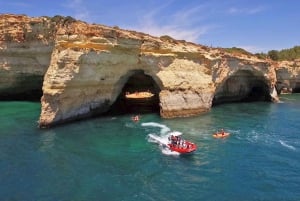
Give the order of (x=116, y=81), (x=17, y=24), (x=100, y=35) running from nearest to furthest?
(x=100, y=35), (x=116, y=81), (x=17, y=24)

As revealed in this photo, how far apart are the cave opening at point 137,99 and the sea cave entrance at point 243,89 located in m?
12.6

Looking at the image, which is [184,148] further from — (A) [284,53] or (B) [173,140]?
(A) [284,53]

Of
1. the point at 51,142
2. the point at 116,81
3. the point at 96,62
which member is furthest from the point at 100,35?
the point at 51,142

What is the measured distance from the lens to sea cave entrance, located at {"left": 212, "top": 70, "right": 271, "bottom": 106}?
218 ft

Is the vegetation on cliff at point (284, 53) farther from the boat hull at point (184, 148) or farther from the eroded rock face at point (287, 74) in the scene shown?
the boat hull at point (184, 148)

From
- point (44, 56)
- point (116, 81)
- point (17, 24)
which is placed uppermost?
point (17, 24)

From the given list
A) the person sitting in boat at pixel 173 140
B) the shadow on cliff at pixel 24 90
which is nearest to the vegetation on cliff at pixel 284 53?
the shadow on cliff at pixel 24 90

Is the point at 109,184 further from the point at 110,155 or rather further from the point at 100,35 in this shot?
the point at 100,35

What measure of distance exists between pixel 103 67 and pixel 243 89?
3580cm

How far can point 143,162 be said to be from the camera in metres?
30.3

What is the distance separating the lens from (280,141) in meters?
37.9

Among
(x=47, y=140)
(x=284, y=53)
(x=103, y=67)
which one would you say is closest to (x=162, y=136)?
(x=47, y=140)

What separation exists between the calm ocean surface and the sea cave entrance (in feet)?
62.2

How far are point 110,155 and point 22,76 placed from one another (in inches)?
1560
